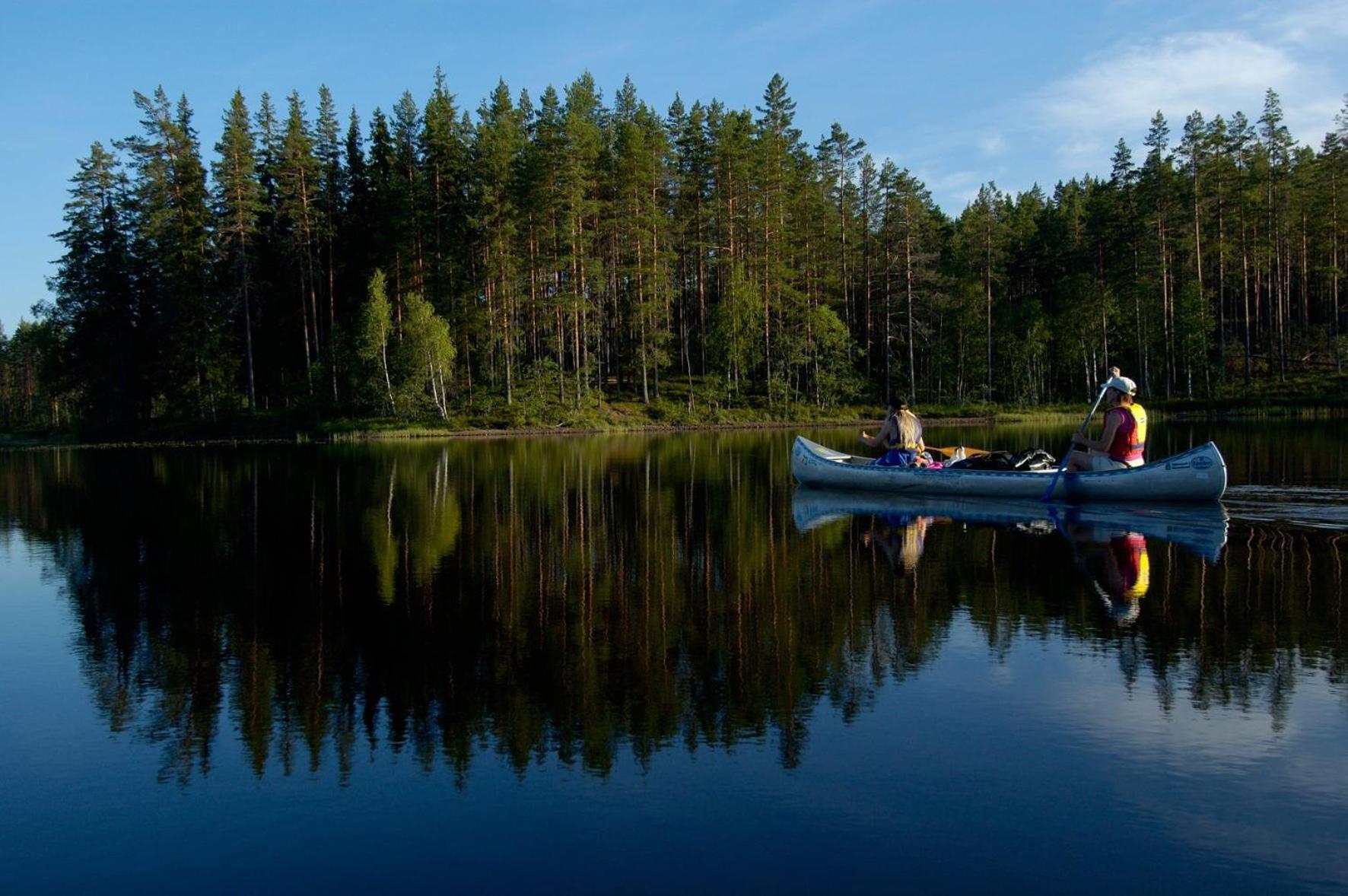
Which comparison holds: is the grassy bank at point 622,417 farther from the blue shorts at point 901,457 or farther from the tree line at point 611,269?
the blue shorts at point 901,457

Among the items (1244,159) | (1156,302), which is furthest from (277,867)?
(1244,159)

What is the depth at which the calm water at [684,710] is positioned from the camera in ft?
18.1

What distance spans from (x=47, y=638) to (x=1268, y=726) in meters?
11.5

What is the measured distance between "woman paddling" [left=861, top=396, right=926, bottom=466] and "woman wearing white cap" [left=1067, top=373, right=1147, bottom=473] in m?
4.00

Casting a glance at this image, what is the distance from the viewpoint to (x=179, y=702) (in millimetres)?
8422

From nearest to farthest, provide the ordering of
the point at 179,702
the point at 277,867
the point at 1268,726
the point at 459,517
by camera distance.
Result: the point at 277,867
the point at 1268,726
the point at 179,702
the point at 459,517

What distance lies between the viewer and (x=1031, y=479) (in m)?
20.9

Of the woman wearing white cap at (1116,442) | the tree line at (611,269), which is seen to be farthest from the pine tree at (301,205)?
the woman wearing white cap at (1116,442)

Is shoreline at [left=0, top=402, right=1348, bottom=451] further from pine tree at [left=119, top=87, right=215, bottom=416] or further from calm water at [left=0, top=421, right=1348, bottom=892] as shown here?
calm water at [left=0, top=421, right=1348, bottom=892]

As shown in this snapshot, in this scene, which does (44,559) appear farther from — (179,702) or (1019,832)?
(1019,832)

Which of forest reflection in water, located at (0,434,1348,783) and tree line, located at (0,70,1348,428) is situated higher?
tree line, located at (0,70,1348,428)

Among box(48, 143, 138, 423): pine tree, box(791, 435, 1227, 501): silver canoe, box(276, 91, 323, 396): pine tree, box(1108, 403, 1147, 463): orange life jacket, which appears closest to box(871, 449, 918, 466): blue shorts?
box(791, 435, 1227, 501): silver canoe

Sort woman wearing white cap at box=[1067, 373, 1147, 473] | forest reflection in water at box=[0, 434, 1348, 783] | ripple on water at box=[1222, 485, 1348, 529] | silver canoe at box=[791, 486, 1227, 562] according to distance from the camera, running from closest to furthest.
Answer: forest reflection in water at box=[0, 434, 1348, 783], silver canoe at box=[791, 486, 1227, 562], ripple on water at box=[1222, 485, 1348, 529], woman wearing white cap at box=[1067, 373, 1147, 473]

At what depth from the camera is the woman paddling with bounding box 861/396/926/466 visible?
78.0 feet
